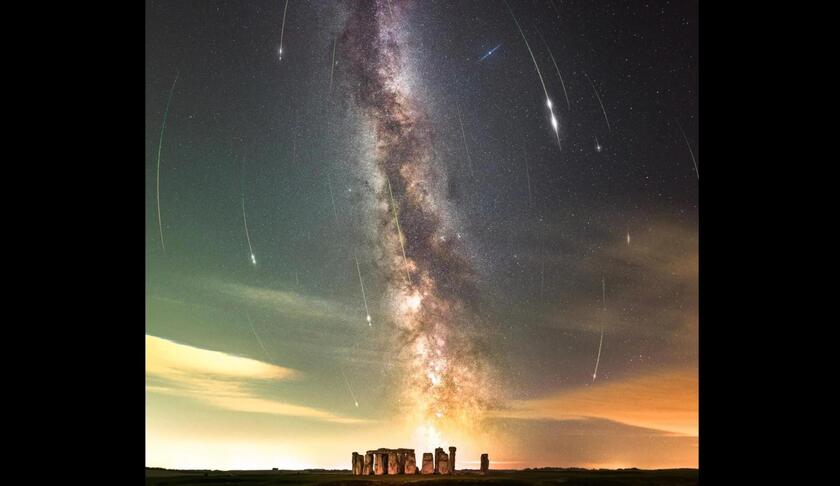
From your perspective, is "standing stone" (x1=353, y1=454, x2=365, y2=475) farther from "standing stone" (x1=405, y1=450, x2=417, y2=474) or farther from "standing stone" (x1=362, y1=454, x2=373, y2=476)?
"standing stone" (x1=405, y1=450, x2=417, y2=474)

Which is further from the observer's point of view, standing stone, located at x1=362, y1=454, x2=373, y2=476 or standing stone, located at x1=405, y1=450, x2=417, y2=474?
standing stone, located at x1=362, y1=454, x2=373, y2=476

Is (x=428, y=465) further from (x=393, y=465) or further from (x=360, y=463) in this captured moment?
(x=360, y=463)

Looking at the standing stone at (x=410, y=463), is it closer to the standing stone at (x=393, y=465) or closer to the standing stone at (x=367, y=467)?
the standing stone at (x=393, y=465)

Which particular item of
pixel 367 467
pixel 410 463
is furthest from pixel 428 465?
pixel 367 467
